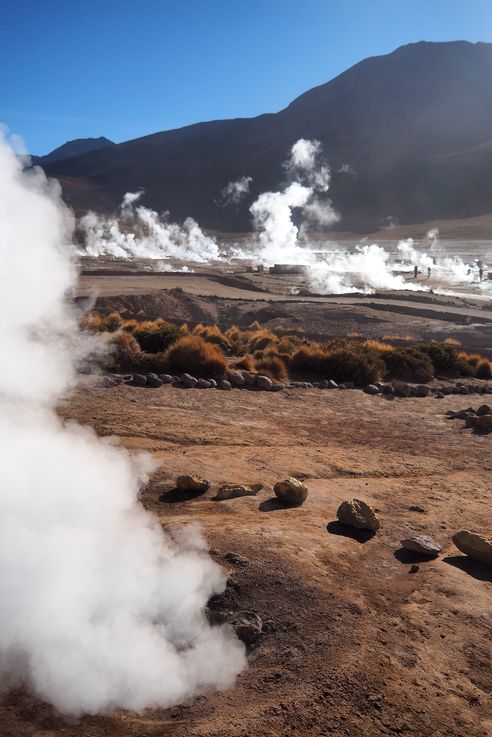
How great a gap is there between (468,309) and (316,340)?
1281 centimetres

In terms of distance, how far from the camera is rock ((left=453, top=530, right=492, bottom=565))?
527cm

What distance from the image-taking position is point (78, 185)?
133 metres

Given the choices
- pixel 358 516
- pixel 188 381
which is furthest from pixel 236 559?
pixel 188 381

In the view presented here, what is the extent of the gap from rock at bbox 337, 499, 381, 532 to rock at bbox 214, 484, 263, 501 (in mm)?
981

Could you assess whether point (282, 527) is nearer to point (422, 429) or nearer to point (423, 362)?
point (422, 429)

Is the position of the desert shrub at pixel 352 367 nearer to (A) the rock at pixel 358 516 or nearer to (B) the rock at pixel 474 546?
(A) the rock at pixel 358 516

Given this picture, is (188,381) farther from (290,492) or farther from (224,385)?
(290,492)

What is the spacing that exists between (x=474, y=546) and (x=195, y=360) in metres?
8.21

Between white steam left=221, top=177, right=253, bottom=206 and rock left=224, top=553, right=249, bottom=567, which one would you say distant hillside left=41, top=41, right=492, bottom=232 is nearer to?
white steam left=221, top=177, right=253, bottom=206

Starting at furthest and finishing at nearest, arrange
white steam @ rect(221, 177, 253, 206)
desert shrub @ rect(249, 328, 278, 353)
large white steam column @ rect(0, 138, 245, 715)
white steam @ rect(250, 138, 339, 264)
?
white steam @ rect(221, 177, 253, 206) → white steam @ rect(250, 138, 339, 264) → desert shrub @ rect(249, 328, 278, 353) → large white steam column @ rect(0, 138, 245, 715)

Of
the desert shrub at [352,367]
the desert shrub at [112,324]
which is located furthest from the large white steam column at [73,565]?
the desert shrub at [112,324]

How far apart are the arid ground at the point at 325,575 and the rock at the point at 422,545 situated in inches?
3.7

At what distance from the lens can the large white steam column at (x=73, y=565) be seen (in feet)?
11.4

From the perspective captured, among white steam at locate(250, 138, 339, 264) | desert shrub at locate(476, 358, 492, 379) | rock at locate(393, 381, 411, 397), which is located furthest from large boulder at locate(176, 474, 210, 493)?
white steam at locate(250, 138, 339, 264)
